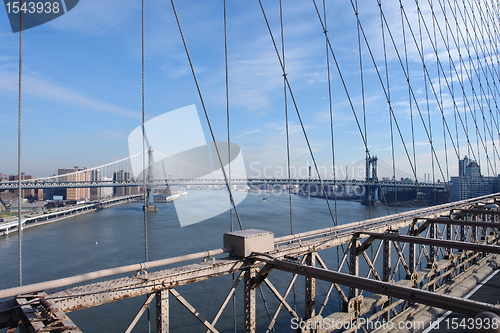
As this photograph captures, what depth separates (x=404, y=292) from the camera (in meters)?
2.65

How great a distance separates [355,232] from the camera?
207 inches

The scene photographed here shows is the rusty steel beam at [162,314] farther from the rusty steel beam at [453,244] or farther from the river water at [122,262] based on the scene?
the river water at [122,262]

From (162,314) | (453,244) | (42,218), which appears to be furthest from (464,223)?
(42,218)

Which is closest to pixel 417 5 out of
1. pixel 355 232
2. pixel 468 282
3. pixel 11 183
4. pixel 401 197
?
pixel 468 282

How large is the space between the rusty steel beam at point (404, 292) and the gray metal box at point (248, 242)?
0.42 meters

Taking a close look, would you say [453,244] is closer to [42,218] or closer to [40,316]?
[40,316]

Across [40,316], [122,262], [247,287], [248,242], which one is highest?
[248,242]

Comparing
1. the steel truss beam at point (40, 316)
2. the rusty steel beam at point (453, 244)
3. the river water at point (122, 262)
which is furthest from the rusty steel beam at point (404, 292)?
the river water at point (122, 262)

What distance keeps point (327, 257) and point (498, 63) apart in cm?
1999

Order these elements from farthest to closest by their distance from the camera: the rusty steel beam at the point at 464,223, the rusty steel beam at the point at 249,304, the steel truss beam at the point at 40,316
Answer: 1. the rusty steel beam at the point at 464,223
2. the rusty steel beam at the point at 249,304
3. the steel truss beam at the point at 40,316

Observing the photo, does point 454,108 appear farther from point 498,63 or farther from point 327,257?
point 327,257

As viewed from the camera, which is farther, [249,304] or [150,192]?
[150,192]

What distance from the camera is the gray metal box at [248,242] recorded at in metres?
3.65

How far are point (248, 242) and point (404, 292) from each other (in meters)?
1.68
